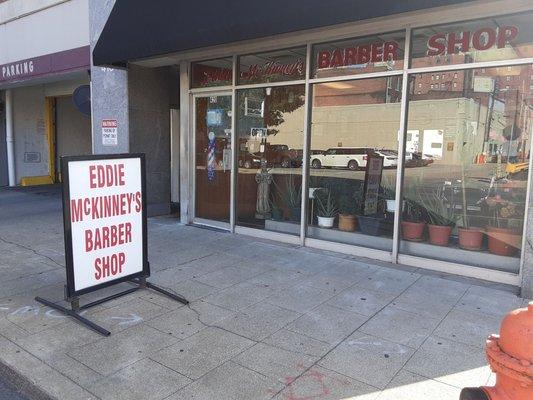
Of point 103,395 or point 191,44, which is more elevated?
point 191,44

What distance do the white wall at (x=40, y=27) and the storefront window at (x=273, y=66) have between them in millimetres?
3637

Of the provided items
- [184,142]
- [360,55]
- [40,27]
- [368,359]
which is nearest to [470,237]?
[360,55]

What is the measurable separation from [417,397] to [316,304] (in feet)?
5.33

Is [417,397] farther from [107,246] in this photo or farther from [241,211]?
[241,211]

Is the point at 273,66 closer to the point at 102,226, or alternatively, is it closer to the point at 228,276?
the point at 228,276

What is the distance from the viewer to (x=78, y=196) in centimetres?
394

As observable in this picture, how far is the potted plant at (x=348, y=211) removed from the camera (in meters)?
6.58

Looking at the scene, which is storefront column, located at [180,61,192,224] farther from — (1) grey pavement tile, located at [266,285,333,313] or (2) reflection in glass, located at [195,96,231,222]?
(1) grey pavement tile, located at [266,285,333,313]

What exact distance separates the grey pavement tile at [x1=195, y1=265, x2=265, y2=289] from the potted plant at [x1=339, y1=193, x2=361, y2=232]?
5.45 feet

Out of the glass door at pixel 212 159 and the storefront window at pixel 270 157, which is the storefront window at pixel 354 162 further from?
the glass door at pixel 212 159

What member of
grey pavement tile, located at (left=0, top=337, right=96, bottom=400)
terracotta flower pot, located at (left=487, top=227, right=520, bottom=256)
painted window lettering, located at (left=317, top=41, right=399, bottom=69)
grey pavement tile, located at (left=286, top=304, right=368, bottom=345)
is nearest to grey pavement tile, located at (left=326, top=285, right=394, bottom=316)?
grey pavement tile, located at (left=286, top=304, right=368, bottom=345)

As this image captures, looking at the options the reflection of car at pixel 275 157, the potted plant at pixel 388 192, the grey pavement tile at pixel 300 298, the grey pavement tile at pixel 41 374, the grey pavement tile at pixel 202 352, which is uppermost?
the reflection of car at pixel 275 157

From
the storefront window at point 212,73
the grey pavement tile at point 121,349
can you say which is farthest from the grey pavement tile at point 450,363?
the storefront window at point 212,73

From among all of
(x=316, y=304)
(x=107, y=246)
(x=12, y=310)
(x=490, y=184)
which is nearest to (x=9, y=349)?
(x=12, y=310)
